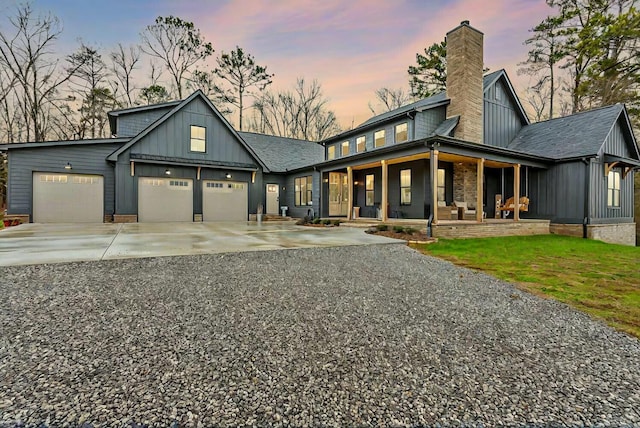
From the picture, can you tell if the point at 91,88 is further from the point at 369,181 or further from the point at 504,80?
the point at 504,80

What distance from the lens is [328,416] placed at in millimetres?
1692

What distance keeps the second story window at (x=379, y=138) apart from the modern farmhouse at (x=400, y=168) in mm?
66

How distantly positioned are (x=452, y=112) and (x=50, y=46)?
2438 centimetres

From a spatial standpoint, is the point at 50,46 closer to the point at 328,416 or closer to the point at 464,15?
the point at 464,15

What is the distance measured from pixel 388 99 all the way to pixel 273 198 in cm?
1608

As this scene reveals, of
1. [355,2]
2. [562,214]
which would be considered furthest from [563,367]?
[355,2]

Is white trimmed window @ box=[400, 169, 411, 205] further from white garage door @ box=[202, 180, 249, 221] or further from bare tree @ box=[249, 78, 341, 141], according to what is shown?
bare tree @ box=[249, 78, 341, 141]

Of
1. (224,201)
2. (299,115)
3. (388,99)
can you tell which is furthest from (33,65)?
(388,99)

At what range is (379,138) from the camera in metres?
13.9

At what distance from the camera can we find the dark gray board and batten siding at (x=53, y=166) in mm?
11828

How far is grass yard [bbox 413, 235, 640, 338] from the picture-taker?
11.9ft

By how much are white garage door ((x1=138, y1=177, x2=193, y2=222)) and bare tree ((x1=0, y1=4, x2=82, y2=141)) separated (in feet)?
41.9

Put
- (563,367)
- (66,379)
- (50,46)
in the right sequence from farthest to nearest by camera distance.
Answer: (50,46) → (563,367) → (66,379)

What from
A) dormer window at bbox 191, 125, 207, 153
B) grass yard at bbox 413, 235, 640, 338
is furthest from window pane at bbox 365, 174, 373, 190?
dormer window at bbox 191, 125, 207, 153
